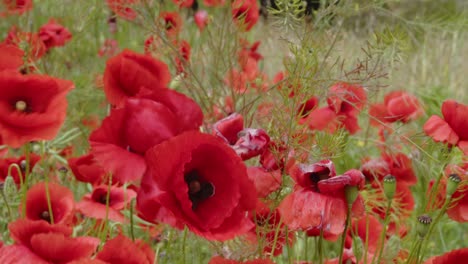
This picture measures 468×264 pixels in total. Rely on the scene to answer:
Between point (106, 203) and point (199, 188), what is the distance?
31 centimetres

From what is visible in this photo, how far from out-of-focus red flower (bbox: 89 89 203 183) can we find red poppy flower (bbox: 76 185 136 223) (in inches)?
10.6

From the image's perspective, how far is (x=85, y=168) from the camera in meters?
1.10

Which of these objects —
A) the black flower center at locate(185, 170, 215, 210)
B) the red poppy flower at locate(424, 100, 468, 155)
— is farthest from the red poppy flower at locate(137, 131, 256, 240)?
the red poppy flower at locate(424, 100, 468, 155)

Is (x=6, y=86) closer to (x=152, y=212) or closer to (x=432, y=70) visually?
(x=152, y=212)

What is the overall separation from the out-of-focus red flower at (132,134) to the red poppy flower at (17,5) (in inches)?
40.0

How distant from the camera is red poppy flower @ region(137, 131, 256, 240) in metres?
0.66

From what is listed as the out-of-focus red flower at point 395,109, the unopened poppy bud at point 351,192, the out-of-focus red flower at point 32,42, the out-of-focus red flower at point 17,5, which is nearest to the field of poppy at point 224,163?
the unopened poppy bud at point 351,192

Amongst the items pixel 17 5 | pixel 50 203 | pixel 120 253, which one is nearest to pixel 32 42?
pixel 17 5

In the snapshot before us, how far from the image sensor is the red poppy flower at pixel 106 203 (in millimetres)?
1019

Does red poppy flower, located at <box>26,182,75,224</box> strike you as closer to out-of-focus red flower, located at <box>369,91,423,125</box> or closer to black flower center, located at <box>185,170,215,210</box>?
black flower center, located at <box>185,170,215,210</box>

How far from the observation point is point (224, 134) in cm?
77

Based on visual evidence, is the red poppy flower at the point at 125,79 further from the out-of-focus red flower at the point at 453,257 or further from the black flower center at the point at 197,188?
the out-of-focus red flower at the point at 453,257

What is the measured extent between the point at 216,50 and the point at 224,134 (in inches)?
16.4

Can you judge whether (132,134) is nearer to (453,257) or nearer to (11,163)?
(453,257)
